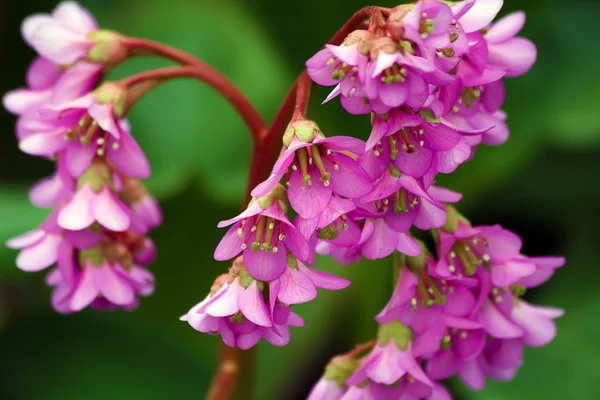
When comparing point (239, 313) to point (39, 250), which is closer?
point (239, 313)

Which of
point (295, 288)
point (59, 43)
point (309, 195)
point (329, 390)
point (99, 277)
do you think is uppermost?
point (59, 43)

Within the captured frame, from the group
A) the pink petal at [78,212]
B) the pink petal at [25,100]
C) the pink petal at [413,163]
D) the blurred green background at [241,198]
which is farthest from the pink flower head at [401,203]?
the blurred green background at [241,198]

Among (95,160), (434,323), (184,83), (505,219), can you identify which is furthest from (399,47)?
(184,83)

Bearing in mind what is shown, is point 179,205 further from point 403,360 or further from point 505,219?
→ point 403,360

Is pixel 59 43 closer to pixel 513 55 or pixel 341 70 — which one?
pixel 341 70

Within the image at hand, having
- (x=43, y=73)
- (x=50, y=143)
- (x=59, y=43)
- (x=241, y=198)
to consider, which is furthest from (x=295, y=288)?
(x=241, y=198)

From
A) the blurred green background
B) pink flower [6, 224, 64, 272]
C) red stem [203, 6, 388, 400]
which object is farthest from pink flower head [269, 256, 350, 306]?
the blurred green background

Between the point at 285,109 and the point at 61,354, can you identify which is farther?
the point at 61,354
